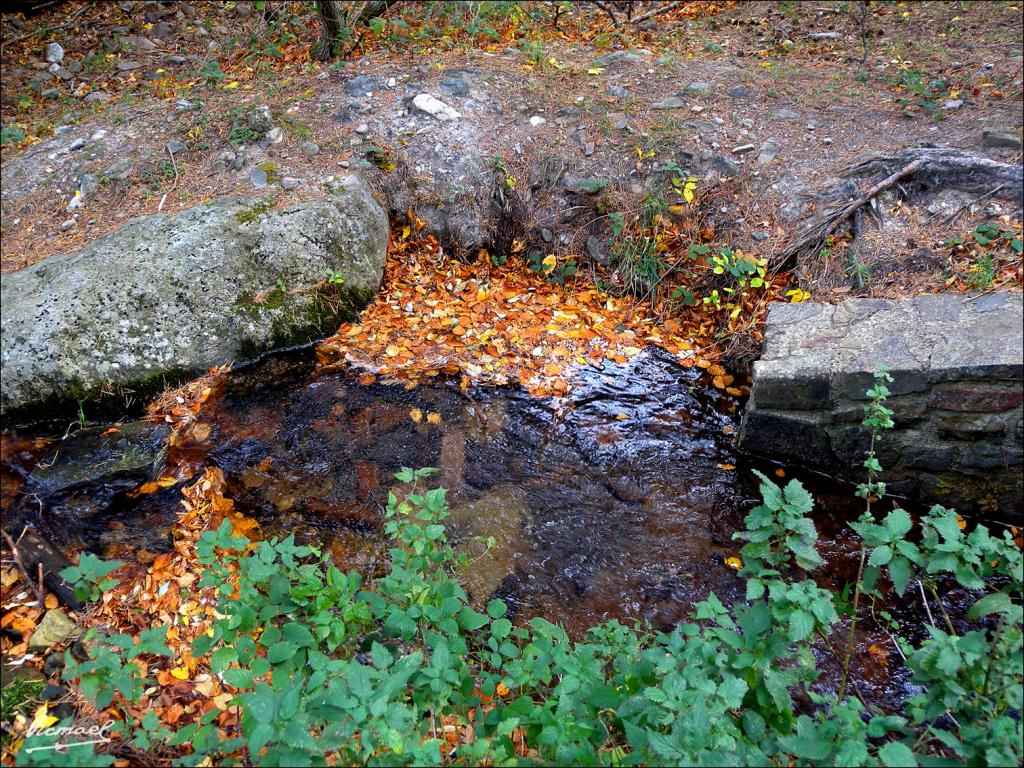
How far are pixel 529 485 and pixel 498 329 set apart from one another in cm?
156

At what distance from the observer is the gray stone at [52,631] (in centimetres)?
267

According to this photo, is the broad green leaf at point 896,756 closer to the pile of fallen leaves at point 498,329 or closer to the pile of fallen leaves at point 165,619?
the pile of fallen leaves at point 165,619

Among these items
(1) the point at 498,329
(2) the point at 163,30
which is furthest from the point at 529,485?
(2) the point at 163,30

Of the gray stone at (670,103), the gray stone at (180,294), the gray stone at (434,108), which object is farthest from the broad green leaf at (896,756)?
the gray stone at (434,108)

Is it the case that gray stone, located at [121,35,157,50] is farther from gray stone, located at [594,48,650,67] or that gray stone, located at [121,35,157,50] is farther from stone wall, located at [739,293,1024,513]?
stone wall, located at [739,293,1024,513]

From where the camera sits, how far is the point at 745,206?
5.06 meters

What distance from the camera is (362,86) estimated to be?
238 inches

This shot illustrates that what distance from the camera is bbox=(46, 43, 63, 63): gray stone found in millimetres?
6590

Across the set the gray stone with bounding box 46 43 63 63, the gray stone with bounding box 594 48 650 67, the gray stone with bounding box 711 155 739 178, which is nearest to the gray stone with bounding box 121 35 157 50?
the gray stone with bounding box 46 43 63 63

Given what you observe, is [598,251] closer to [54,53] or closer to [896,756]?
[896,756]

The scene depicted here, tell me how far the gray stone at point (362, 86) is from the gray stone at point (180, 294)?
1275 millimetres

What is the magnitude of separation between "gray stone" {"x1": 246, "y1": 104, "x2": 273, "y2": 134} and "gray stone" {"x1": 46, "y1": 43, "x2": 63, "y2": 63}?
279 centimetres

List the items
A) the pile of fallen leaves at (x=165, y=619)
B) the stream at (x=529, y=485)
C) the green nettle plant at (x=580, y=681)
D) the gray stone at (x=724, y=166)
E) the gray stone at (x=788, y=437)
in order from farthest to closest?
the gray stone at (x=724, y=166) → the gray stone at (x=788, y=437) → the stream at (x=529, y=485) → the pile of fallen leaves at (x=165, y=619) → the green nettle plant at (x=580, y=681)

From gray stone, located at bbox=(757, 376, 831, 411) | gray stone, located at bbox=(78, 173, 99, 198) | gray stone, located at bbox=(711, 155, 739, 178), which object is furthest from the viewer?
gray stone, located at bbox=(711, 155, 739, 178)
